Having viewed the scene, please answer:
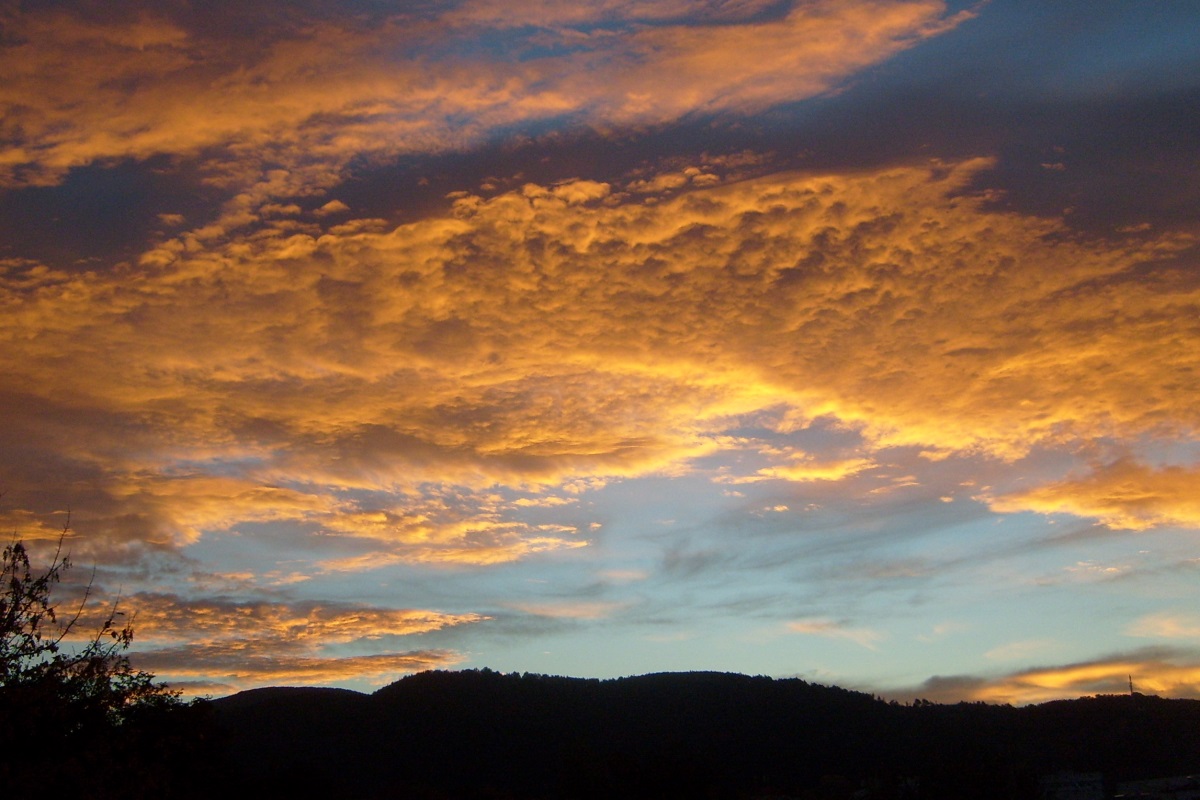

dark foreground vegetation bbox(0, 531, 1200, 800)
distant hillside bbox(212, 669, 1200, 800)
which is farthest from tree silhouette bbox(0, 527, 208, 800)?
distant hillside bbox(212, 669, 1200, 800)

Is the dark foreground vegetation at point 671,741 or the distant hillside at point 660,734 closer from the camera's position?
the dark foreground vegetation at point 671,741

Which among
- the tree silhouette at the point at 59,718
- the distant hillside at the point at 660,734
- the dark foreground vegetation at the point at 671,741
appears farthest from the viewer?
the distant hillside at the point at 660,734

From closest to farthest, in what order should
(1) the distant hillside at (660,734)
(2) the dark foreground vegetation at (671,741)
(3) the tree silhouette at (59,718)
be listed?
1. (3) the tree silhouette at (59,718)
2. (2) the dark foreground vegetation at (671,741)
3. (1) the distant hillside at (660,734)

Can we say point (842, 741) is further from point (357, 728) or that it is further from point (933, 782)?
point (357, 728)

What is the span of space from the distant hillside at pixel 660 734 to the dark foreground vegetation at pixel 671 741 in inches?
7.5

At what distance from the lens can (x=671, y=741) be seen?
80000 millimetres

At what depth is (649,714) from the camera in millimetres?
91250

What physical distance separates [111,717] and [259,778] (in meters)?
41.5

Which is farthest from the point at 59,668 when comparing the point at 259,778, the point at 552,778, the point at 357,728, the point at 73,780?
the point at 357,728

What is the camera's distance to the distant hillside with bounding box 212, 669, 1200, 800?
72.2 meters

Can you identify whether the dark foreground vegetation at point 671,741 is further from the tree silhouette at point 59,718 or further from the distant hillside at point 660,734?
the tree silhouette at point 59,718

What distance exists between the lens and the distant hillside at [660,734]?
7225cm

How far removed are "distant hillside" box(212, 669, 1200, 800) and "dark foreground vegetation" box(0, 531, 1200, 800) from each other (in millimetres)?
191

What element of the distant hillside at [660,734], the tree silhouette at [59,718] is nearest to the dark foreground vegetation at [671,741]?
the distant hillside at [660,734]
